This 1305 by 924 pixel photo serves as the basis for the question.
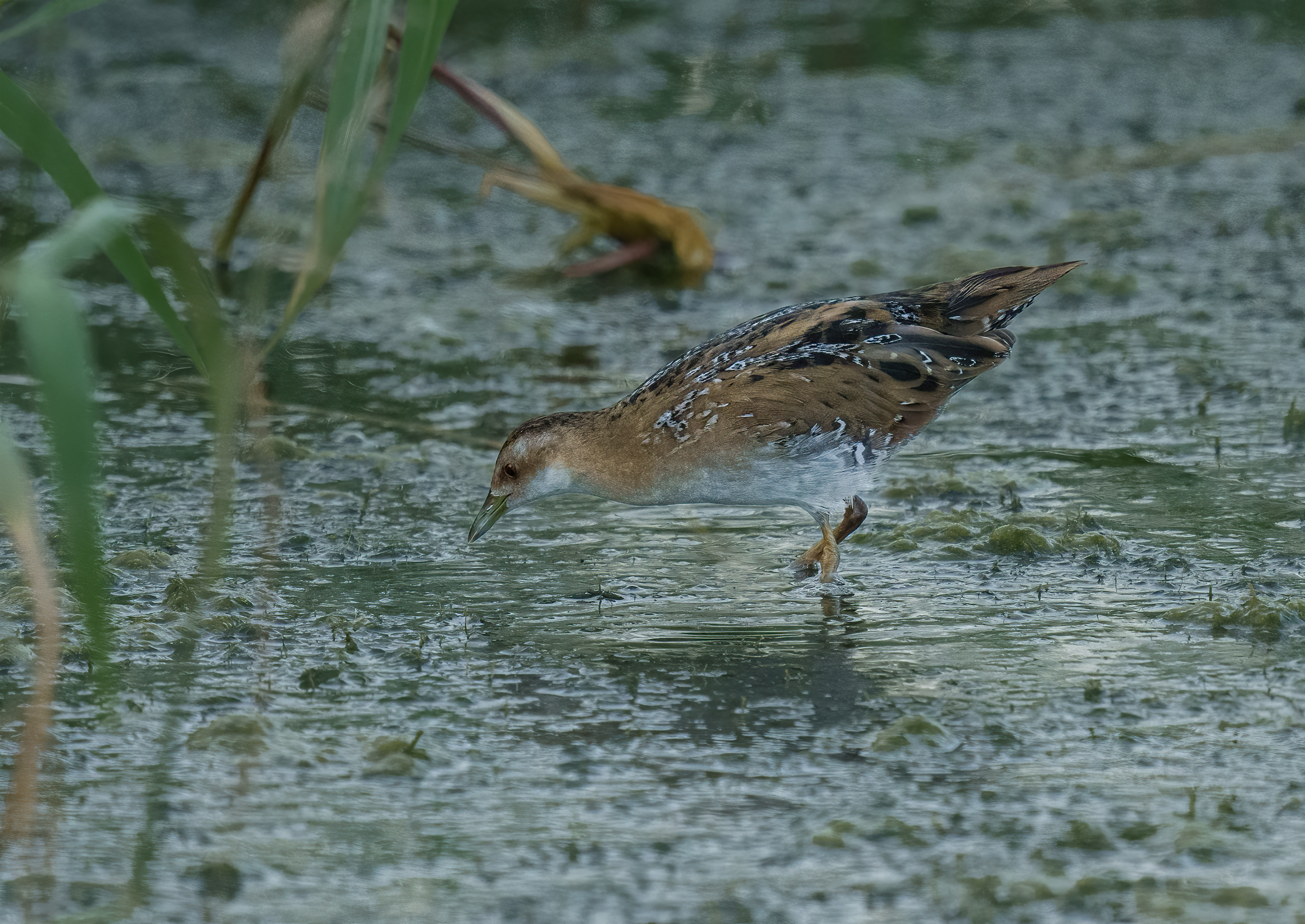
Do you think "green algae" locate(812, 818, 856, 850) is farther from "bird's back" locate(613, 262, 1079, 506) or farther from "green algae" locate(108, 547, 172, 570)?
"green algae" locate(108, 547, 172, 570)

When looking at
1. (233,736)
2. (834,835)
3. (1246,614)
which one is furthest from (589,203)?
(834,835)

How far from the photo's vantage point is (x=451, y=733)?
3.61 metres

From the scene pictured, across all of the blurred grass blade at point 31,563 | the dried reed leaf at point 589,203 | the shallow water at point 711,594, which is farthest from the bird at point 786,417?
the dried reed leaf at point 589,203

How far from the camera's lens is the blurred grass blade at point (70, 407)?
102 inches

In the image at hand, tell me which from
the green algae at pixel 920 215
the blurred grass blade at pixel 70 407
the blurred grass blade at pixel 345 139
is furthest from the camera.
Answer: the green algae at pixel 920 215

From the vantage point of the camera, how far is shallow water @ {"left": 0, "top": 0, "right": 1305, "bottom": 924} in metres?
3.07

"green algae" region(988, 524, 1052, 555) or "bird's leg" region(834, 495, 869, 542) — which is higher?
"bird's leg" region(834, 495, 869, 542)

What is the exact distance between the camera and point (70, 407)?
102 inches

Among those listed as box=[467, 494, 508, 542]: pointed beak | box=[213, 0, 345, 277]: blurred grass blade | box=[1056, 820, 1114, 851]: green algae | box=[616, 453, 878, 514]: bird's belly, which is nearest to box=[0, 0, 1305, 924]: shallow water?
box=[1056, 820, 1114, 851]: green algae

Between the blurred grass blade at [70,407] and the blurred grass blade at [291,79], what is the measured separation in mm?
1303

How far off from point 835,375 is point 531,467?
86 centimetres

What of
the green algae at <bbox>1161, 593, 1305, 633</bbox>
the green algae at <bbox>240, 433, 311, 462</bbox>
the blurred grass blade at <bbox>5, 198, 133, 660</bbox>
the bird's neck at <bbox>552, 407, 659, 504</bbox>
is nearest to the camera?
the blurred grass blade at <bbox>5, 198, 133, 660</bbox>

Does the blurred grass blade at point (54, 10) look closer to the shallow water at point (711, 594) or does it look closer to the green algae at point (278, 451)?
the shallow water at point (711, 594)

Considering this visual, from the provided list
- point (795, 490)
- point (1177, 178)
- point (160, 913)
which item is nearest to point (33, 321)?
point (160, 913)
